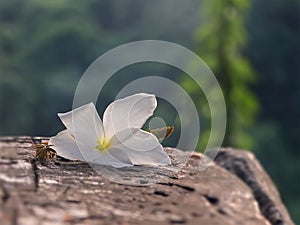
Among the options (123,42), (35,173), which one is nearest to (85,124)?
(35,173)

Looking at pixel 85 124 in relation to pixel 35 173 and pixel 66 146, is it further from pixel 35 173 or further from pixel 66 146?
pixel 35 173

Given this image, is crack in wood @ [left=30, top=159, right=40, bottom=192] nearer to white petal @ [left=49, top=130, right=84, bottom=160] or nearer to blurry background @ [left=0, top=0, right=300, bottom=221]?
white petal @ [left=49, top=130, right=84, bottom=160]

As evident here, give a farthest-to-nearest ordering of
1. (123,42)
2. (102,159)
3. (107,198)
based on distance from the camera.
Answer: (123,42)
(102,159)
(107,198)

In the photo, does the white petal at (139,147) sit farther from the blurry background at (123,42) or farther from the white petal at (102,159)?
the blurry background at (123,42)

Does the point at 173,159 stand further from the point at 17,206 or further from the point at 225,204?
the point at 17,206

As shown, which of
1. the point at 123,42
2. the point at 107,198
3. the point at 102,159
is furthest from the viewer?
the point at 123,42

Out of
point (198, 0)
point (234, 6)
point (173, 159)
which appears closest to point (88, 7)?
point (198, 0)

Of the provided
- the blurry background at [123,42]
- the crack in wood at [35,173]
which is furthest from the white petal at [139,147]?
the blurry background at [123,42]
